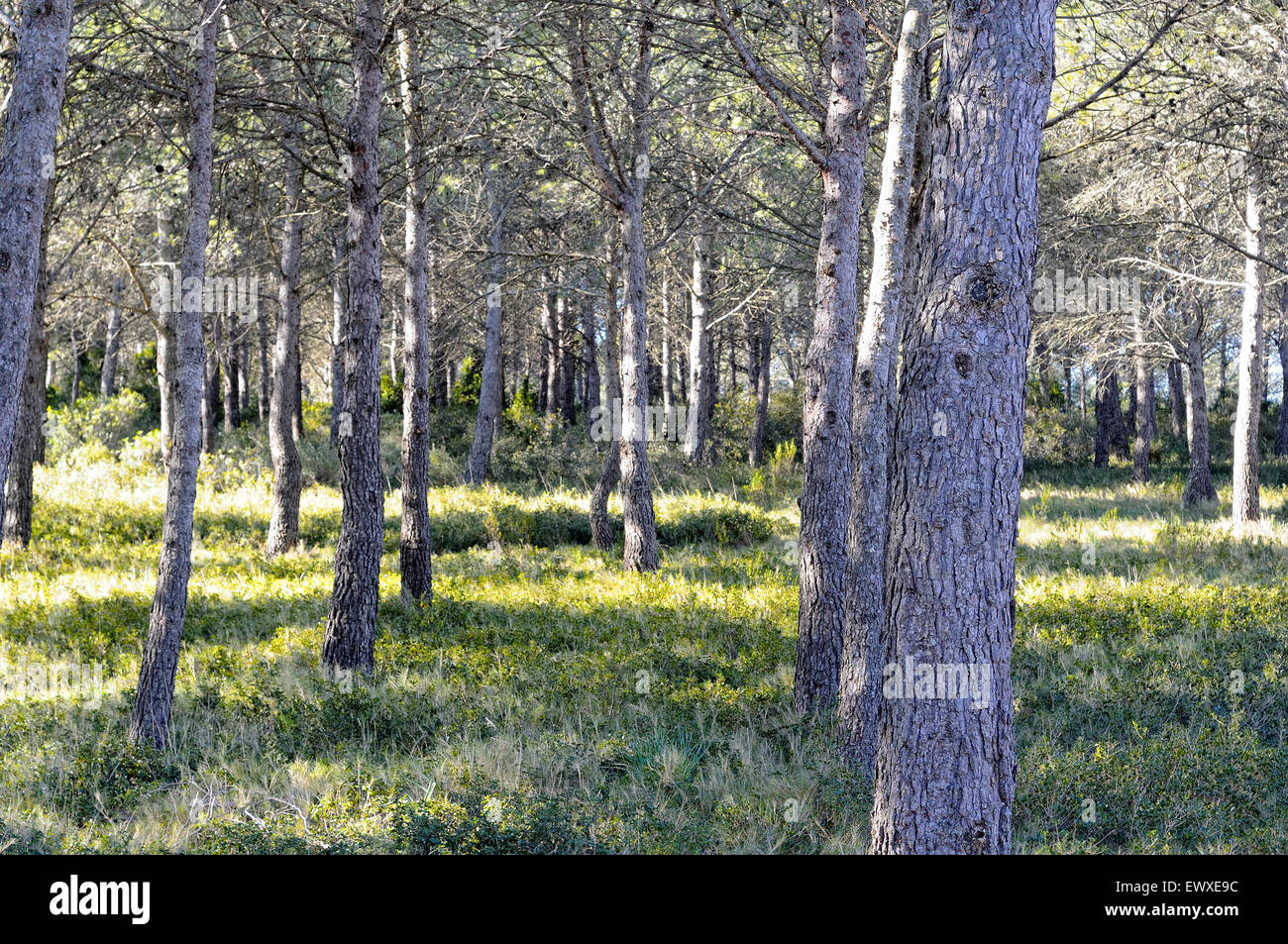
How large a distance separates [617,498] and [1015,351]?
506 inches

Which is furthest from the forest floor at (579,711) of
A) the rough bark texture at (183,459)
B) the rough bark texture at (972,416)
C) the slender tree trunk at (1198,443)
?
the slender tree trunk at (1198,443)

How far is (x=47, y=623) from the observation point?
373 inches

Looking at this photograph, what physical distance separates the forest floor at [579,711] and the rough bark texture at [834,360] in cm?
101

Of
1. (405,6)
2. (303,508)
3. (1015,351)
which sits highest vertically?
(405,6)

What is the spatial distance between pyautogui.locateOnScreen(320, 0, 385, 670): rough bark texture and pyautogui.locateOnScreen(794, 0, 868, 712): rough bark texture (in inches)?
156

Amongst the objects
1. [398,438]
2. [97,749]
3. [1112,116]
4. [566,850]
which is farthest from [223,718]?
[398,438]

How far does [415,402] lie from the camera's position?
10.7 m

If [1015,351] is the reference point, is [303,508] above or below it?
below

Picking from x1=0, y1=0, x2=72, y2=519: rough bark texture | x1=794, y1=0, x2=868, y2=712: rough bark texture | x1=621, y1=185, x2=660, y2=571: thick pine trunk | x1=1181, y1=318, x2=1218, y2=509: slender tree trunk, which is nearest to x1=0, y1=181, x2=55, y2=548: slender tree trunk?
x1=621, y1=185, x2=660, y2=571: thick pine trunk

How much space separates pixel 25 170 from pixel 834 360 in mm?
4969

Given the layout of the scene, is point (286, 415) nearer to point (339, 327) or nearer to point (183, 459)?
point (183, 459)

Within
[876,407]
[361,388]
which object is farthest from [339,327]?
[876,407]

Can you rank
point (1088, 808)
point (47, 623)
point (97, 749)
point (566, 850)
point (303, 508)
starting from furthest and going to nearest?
point (303, 508) < point (47, 623) < point (97, 749) < point (1088, 808) < point (566, 850)
